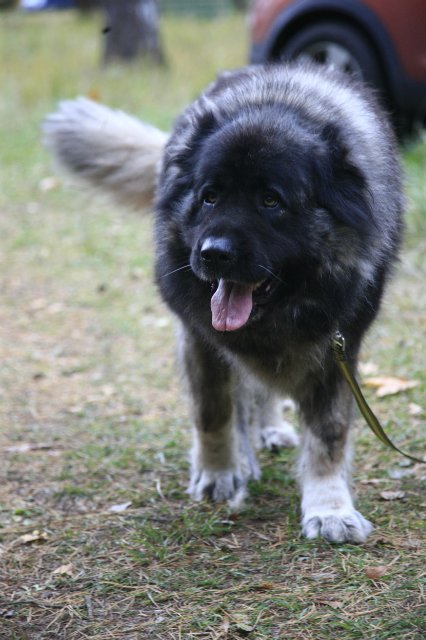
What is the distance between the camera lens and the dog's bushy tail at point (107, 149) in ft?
13.9

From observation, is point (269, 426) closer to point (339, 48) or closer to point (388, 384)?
point (388, 384)

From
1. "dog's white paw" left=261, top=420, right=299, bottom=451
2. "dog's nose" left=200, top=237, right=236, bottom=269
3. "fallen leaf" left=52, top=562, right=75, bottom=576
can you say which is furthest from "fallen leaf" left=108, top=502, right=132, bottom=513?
"dog's nose" left=200, top=237, right=236, bottom=269

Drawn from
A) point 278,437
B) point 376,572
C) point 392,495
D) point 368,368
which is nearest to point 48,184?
point 368,368

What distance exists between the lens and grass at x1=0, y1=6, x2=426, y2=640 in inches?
102

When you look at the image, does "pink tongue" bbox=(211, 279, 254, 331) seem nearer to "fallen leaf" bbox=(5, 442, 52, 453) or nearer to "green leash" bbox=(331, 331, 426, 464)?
"green leash" bbox=(331, 331, 426, 464)

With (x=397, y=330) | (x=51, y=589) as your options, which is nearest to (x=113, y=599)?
(x=51, y=589)

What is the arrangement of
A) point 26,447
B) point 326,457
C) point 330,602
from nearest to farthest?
point 330,602
point 326,457
point 26,447

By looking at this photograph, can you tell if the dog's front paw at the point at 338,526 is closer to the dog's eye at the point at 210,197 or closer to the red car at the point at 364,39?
the dog's eye at the point at 210,197

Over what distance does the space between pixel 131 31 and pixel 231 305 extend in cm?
924

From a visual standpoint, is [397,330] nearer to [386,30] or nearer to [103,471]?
[103,471]

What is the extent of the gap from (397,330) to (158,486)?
2.13 m

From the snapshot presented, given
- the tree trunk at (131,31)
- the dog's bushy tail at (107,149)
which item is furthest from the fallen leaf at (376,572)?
the tree trunk at (131,31)

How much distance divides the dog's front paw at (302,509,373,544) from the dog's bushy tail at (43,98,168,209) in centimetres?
186

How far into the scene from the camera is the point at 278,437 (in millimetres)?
3961
